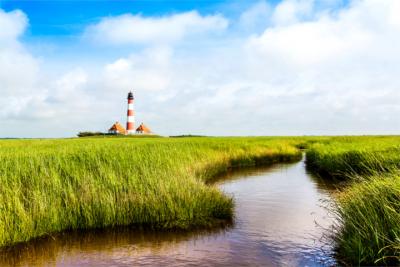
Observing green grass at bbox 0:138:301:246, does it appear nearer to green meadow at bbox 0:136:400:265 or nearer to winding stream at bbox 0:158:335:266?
green meadow at bbox 0:136:400:265

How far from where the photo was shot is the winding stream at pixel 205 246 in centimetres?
805

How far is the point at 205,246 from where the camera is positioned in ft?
29.7

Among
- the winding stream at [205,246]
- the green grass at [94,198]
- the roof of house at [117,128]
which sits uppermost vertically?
the roof of house at [117,128]

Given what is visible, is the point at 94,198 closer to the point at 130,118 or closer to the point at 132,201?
the point at 132,201

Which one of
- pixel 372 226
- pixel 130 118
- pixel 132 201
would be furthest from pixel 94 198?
pixel 130 118

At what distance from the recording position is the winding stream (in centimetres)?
805

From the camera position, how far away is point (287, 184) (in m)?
18.9

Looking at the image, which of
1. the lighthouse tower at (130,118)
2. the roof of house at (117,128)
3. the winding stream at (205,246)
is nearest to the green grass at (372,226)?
the winding stream at (205,246)

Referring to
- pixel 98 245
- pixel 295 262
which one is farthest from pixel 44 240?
pixel 295 262

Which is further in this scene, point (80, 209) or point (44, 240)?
point (80, 209)

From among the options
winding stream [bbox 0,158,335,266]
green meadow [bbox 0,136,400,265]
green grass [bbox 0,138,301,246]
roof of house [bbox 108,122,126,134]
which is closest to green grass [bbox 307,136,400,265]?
green meadow [bbox 0,136,400,265]

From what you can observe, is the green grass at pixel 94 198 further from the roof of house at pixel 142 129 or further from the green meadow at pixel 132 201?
the roof of house at pixel 142 129

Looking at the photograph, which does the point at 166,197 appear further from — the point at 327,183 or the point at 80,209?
the point at 327,183

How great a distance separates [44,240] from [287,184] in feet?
40.9
